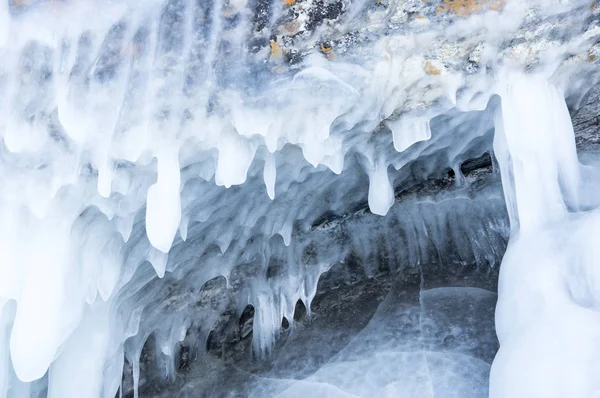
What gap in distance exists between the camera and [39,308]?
1831 mm

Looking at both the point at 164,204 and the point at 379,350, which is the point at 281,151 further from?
the point at 379,350

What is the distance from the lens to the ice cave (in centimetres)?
165

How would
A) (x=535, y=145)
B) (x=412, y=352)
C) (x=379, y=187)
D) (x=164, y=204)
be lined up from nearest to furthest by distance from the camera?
(x=164, y=204)
(x=535, y=145)
(x=379, y=187)
(x=412, y=352)

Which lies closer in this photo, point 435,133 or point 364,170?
point 435,133

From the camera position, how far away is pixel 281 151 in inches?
78.7

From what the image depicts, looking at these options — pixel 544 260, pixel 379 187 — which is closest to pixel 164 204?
pixel 379 187

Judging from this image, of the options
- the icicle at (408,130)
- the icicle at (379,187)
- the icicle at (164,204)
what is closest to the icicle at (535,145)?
the icicle at (408,130)

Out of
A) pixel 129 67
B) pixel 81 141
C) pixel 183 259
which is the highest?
pixel 129 67

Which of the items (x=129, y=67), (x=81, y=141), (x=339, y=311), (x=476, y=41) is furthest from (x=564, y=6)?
(x=339, y=311)

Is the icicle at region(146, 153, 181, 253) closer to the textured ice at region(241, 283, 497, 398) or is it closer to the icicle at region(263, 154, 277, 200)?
the icicle at region(263, 154, 277, 200)

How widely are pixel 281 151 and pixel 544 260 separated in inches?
31.0

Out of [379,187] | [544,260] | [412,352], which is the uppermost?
[379,187]

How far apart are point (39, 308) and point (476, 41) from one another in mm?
1358

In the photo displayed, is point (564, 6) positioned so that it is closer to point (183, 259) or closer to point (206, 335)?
point (183, 259)
